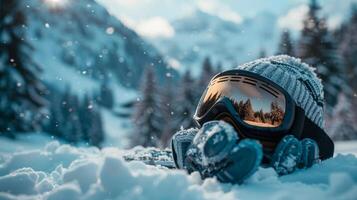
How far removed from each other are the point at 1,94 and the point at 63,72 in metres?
133

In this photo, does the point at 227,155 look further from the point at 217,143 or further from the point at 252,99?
the point at 252,99

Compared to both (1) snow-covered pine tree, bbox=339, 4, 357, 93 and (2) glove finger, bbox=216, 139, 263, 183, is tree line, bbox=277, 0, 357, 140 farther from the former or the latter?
(2) glove finger, bbox=216, 139, 263, 183

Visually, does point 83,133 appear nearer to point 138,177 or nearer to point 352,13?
point 352,13

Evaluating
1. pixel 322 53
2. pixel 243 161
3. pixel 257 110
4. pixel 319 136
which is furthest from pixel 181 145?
pixel 322 53

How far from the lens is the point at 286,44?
27812 mm

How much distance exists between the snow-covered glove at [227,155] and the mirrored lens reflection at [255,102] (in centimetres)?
127

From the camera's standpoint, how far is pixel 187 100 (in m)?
30.7

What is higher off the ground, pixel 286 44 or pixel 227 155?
pixel 286 44

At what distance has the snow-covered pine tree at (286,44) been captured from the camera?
27.6m

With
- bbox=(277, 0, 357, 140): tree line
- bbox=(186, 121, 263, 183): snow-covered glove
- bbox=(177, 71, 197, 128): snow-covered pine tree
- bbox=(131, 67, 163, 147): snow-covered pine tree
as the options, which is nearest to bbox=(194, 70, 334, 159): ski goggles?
bbox=(186, 121, 263, 183): snow-covered glove

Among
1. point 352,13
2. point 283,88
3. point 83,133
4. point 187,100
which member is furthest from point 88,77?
point 283,88

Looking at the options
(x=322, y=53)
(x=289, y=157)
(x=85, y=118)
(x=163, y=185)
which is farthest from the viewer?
(x=85, y=118)

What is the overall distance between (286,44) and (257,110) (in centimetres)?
2421

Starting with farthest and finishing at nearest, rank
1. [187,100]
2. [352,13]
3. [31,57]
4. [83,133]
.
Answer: [83,133]
[352,13]
[187,100]
[31,57]
